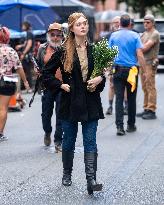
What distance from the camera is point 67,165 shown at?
25.4 feet

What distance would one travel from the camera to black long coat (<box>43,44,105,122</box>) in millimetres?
7387

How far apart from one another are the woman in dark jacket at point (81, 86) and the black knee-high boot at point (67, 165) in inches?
12.2

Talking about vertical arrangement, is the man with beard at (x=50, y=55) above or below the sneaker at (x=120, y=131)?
above

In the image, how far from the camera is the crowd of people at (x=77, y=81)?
7.40 meters

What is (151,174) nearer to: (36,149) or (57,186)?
(57,186)

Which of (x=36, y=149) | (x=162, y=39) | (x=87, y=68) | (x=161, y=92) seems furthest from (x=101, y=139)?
(x=162, y=39)

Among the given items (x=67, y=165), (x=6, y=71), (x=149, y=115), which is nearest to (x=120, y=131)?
(x=6, y=71)

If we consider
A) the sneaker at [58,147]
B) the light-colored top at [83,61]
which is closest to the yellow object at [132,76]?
the sneaker at [58,147]

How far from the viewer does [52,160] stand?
952cm

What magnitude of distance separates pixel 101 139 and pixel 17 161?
2.19m

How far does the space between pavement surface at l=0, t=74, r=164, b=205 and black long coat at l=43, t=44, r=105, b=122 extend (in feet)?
2.58

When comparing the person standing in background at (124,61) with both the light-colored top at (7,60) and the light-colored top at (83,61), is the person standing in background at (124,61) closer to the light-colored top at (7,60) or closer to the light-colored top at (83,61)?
the light-colored top at (7,60)

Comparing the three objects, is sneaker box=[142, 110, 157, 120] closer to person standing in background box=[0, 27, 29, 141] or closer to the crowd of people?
the crowd of people

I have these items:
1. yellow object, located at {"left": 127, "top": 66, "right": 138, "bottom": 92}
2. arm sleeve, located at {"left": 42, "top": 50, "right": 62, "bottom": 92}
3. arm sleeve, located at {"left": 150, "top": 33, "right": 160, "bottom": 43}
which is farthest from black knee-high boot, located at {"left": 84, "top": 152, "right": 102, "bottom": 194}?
arm sleeve, located at {"left": 150, "top": 33, "right": 160, "bottom": 43}
